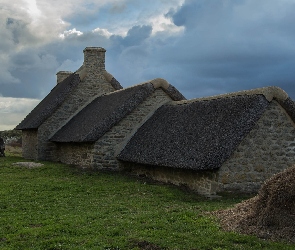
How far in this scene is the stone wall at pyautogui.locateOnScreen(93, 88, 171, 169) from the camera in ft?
63.7

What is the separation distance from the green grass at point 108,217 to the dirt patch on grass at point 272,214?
0.38 metres

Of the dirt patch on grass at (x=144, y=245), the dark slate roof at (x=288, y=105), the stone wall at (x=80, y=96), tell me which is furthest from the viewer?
the stone wall at (x=80, y=96)

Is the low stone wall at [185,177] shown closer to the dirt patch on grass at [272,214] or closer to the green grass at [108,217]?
the green grass at [108,217]

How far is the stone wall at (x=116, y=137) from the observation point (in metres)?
19.4

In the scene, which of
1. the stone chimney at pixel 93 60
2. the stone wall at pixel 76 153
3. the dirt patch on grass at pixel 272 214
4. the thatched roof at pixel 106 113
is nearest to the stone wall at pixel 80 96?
the stone chimney at pixel 93 60

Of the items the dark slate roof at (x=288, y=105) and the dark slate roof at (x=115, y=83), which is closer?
the dark slate roof at (x=288, y=105)

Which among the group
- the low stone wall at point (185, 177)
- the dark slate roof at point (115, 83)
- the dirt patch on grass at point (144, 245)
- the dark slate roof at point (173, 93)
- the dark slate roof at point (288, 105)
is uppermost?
the dark slate roof at point (115, 83)

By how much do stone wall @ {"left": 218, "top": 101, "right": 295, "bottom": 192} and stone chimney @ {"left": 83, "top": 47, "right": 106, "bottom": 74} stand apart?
14.7 m

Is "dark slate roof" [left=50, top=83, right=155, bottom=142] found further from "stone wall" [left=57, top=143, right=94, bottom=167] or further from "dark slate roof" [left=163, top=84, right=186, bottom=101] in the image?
"dark slate roof" [left=163, top=84, right=186, bottom=101]

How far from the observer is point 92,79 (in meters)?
27.0

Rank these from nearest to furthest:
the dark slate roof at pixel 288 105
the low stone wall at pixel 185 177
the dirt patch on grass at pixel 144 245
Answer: the dirt patch on grass at pixel 144 245
the low stone wall at pixel 185 177
the dark slate roof at pixel 288 105

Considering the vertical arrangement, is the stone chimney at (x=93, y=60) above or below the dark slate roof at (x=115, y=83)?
above

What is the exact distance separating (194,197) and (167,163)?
1996 mm

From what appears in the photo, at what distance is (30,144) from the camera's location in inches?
1115
